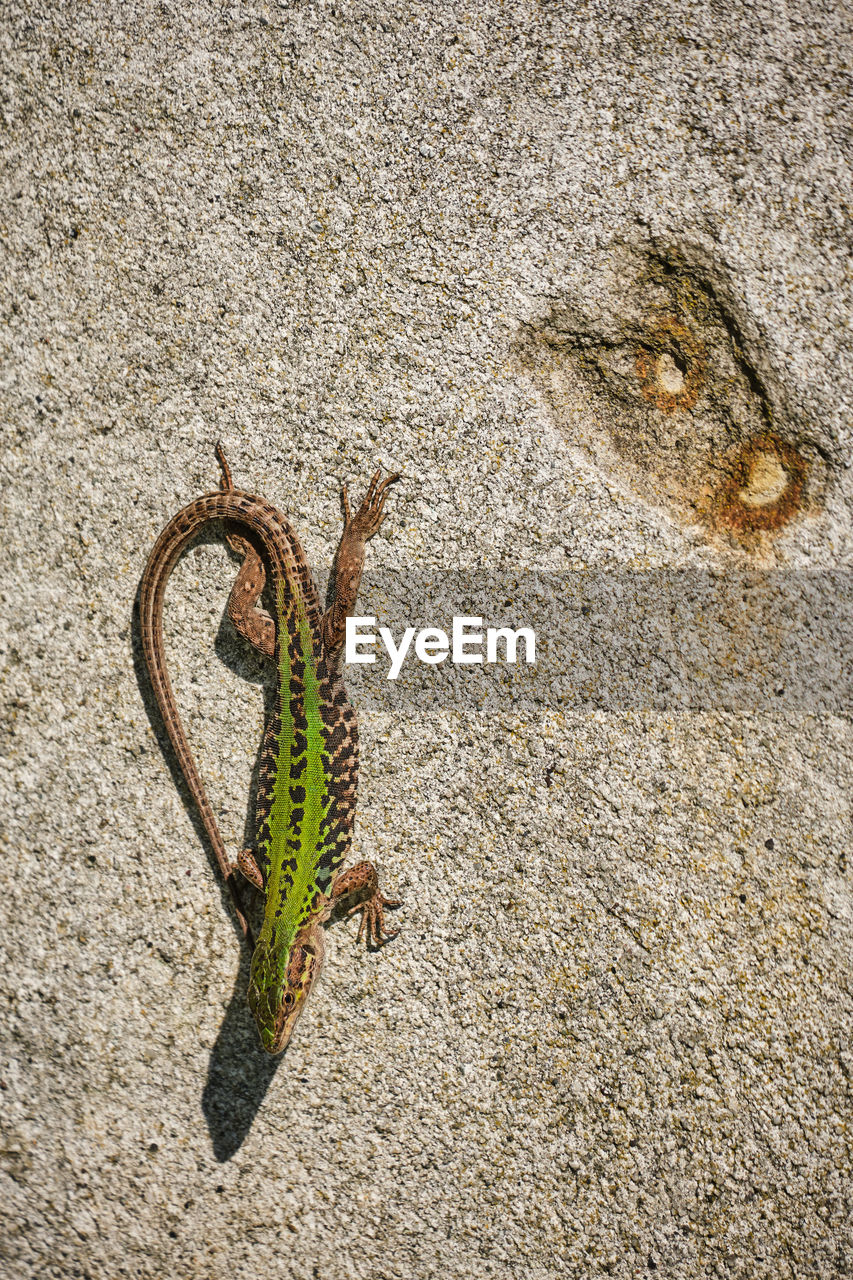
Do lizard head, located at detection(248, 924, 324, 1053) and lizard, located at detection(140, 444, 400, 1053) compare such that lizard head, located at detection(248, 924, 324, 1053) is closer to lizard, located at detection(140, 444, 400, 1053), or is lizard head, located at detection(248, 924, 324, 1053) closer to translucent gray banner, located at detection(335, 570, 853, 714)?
lizard, located at detection(140, 444, 400, 1053)

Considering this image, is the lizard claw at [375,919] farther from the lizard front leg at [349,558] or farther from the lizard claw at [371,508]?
the lizard claw at [371,508]

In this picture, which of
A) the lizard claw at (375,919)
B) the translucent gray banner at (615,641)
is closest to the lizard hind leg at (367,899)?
the lizard claw at (375,919)

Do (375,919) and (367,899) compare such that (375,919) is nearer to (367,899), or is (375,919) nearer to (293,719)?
(367,899)

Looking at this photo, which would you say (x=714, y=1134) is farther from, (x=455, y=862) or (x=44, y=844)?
(x=44, y=844)

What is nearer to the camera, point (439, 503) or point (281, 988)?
point (281, 988)

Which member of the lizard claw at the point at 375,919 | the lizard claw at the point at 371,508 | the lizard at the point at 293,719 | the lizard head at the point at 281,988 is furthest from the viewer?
the lizard claw at the point at 371,508

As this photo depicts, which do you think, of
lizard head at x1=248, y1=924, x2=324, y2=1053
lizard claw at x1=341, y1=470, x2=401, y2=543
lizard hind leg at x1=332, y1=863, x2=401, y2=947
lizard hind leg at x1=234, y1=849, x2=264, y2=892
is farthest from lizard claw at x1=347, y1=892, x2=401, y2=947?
lizard claw at x1=341, y1=470, x2=401, y2=543

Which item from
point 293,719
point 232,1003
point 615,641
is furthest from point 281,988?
point 615,641
